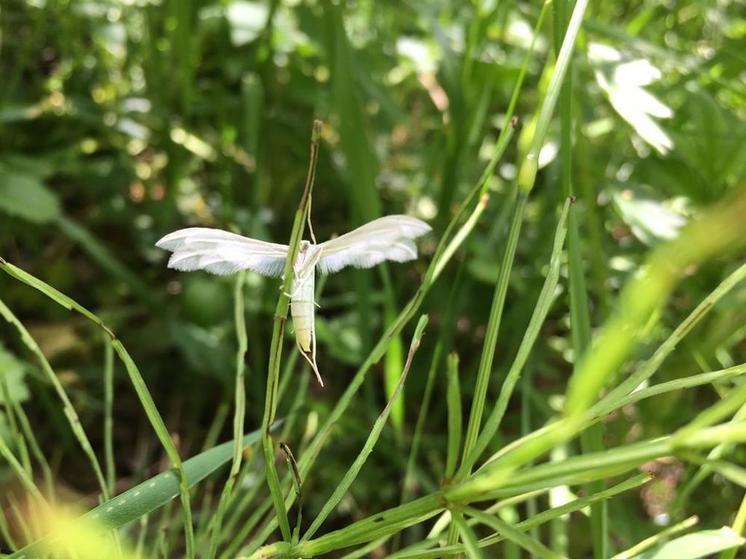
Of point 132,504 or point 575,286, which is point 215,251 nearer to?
point 132,504

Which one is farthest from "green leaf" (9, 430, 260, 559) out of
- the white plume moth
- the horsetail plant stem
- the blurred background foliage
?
the blurred background foliage

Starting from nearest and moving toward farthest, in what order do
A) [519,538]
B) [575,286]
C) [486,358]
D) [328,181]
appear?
[519,538] < [486,358] < [575,286] < [328,181]

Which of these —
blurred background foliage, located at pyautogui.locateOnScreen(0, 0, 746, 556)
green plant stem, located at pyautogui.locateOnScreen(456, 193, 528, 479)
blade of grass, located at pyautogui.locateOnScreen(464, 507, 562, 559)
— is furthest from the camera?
blurred background foliage, located at pyautogui.locateOnScreen(0, 0, 746, 556)

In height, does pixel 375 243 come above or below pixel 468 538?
above

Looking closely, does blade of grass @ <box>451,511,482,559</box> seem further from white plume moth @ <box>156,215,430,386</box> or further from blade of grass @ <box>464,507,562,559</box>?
white plume moth @ <box>156,215,430,386</box>

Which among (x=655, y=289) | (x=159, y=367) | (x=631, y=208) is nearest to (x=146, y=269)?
(x=159, y=367)

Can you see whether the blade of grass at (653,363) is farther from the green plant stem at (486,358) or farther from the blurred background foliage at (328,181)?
the blurred background foliage at (328,181)

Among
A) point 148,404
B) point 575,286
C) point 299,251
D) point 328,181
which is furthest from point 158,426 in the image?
point 328,181
